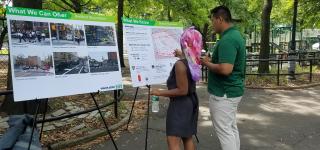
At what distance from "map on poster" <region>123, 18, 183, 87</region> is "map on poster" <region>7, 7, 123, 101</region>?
44 centimetres

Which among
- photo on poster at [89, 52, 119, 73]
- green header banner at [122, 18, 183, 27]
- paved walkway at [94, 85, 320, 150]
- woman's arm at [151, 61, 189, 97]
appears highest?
green header banner at [122, 18, 183, 27]

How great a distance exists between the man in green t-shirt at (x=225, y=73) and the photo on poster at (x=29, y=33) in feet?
5.80

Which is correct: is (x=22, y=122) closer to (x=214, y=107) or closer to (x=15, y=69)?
(x=15, y=69)

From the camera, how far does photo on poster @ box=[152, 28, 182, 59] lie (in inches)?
240

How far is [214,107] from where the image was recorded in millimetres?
4832

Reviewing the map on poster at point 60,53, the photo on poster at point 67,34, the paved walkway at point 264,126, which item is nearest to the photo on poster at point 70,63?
the map on poster at point 60,53

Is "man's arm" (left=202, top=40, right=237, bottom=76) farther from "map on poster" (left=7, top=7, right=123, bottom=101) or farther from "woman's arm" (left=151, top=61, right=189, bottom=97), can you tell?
"map on poster" (left=7, top=7, right=123, bottom=101)

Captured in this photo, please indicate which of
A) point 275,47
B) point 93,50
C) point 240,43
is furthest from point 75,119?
point 275,47

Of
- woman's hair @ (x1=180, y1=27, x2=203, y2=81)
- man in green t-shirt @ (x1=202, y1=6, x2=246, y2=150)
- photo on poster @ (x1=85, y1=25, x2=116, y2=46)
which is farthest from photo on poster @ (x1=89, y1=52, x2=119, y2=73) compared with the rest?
man in green t-shirt @ (x1=202, y1=6, x2=246, y2=150)

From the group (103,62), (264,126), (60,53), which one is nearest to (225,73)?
(103,62)

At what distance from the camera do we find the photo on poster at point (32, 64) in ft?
13.7

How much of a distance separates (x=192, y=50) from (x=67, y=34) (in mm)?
1436

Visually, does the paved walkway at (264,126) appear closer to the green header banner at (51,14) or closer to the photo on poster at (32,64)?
the green header banner at (51,14)

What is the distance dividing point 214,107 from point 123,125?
3.23 m
